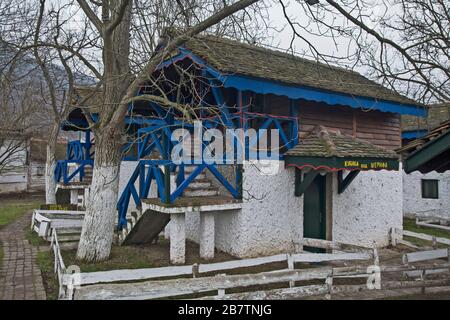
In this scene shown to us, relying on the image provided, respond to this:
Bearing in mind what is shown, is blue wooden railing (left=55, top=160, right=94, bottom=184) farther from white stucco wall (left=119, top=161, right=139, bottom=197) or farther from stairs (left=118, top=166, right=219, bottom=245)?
stairs (left=118, top=166, right=219, bottom=245)

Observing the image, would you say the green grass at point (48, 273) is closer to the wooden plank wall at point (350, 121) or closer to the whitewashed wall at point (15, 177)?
the wooden plank wall at point (350, 121)

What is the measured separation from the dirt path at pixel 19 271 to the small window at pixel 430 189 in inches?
640

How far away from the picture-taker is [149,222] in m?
9.81

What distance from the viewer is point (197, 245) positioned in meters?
10.6

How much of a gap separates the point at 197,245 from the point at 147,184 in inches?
→ 92.1

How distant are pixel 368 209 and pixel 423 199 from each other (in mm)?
8295

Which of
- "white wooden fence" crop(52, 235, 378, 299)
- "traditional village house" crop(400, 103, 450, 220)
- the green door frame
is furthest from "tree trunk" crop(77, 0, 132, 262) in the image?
"traditional village house" crop(400, 103, 450, 220)

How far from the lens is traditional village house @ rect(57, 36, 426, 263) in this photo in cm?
864

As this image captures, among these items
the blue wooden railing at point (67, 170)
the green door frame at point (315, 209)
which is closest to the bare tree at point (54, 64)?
the blue wooden railing at point (67, 170)

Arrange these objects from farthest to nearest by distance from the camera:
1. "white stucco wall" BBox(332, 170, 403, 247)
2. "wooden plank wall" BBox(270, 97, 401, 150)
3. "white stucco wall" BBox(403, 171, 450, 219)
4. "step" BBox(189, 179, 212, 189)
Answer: "white stucco wall" BBox(403, 171, 450, 219)
"white stucco wall" BBox(332, 170, 403, 247)
"wooden plank wall" BBox(270, 97, 401, 150)
"step" BBox(189, 179, 212, 189)

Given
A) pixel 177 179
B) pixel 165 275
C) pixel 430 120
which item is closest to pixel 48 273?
pixel 165 275

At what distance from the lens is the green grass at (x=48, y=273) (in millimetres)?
6497

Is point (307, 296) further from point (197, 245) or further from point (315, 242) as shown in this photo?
point (197, 245)

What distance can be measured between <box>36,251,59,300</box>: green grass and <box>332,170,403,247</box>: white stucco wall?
719cm
